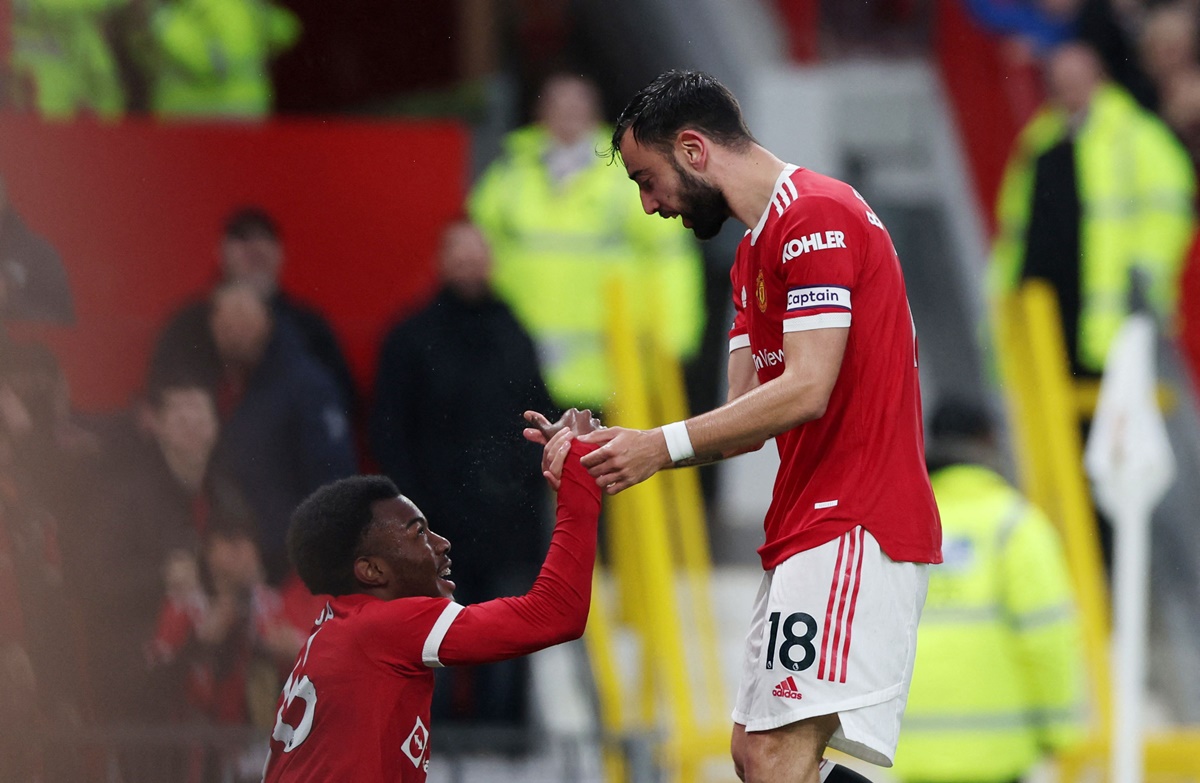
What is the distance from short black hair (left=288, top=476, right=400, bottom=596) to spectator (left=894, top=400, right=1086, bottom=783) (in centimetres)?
267

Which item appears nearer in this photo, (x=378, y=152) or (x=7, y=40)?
(x=7, y=40)

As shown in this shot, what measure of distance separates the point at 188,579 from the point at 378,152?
1.45 m

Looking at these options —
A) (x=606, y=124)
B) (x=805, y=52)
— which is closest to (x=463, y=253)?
(x=606, y=124)

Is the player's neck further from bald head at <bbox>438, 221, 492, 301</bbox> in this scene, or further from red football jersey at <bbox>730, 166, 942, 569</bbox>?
bald head at <bbox>438, 221, 492, 301</bbox>

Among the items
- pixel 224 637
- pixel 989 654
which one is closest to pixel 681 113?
pixel 224 637

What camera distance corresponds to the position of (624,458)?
3541mm

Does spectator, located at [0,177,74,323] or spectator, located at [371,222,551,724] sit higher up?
spectator, located at [0,177,74,323]

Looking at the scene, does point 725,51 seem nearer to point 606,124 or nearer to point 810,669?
point 606,124

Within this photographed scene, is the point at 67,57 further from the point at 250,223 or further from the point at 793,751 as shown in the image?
the point at 793,751

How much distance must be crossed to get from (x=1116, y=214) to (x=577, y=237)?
8.51ft

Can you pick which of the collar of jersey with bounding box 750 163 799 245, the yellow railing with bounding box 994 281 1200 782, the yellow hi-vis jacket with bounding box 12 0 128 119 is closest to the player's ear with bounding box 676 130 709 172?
the collar of jersey with bounding box 750 163 799 245

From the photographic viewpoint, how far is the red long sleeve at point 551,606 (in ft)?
11.2

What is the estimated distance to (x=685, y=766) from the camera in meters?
7.03

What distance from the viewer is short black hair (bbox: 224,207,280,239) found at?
Result: 18.1ft
